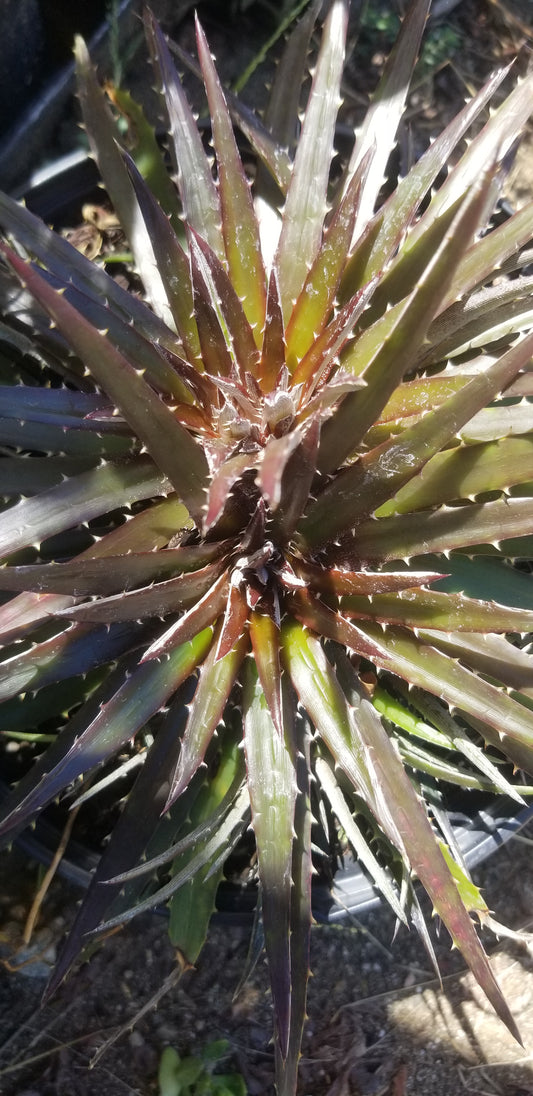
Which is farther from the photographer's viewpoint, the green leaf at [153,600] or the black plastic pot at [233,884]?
the black plastic pot at [233,884]

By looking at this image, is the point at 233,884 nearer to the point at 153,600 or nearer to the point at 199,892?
the point at 199,892

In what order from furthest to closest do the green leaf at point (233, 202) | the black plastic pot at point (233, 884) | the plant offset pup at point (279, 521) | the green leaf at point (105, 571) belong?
the black plastic pot at point (233, 884) < the green leaf at point (233, 202) < the plant offset pup at point (279, 521) < the green leaf at point (105, 571)

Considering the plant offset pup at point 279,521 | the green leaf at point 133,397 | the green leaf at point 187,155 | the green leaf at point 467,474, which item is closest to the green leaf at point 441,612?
the plant offset pup at point 279,521

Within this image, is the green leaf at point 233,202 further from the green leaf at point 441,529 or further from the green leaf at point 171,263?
the green leaf at point 441,529

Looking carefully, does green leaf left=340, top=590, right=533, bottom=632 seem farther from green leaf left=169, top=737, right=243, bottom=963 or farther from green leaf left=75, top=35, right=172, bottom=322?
green leaf left=75, top=35, right=172, bottom=322

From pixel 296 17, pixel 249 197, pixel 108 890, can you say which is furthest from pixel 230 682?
pixel 296 17

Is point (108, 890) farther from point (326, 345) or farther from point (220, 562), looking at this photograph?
point (326, 345)

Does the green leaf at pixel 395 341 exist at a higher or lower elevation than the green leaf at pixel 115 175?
lower
